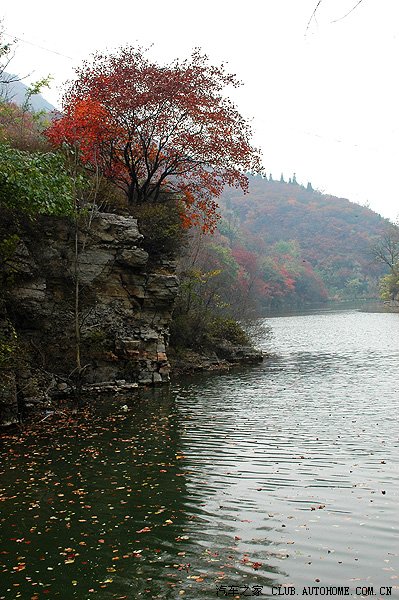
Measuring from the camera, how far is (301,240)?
406 ft

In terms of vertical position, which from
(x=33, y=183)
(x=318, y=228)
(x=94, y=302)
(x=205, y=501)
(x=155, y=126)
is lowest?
(x=205, y=501)

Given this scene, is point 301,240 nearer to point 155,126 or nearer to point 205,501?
point 155,126

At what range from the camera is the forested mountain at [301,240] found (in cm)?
8762

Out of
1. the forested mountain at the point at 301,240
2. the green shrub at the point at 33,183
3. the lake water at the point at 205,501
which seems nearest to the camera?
the lake water at the point at 205,501

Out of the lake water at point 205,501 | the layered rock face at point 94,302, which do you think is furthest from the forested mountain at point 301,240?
the lake water at point 205,501

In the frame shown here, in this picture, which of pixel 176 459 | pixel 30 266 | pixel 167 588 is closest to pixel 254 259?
pixel 30 266

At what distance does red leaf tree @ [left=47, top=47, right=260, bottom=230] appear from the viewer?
803 inches

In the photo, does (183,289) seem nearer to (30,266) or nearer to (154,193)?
(154,193)

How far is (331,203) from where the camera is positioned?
5591 inches

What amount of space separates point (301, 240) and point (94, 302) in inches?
4307

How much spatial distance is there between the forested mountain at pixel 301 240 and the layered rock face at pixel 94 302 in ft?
188

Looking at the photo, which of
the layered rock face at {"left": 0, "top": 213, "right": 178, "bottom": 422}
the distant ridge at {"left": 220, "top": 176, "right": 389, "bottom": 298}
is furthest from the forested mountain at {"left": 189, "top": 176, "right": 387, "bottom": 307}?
the layered rock face at {"left": 0, "top": 213, "right": 178, "bottom": 422}

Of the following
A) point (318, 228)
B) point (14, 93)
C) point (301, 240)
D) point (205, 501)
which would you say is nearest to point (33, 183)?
point (205, 501)

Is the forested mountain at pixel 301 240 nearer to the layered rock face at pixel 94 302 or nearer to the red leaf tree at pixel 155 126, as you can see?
the red leaf tree at pixel 155 126
